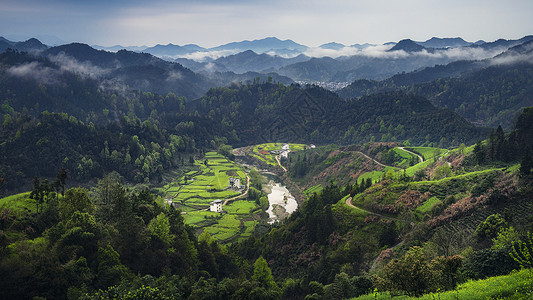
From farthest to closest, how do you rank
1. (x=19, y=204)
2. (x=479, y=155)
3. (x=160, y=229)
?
(x=479, y=155) → (x=160, y=229) → (x=19, y=204)

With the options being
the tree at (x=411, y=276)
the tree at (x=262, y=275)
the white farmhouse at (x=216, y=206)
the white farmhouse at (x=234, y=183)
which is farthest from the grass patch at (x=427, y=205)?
the white farmhouse at (x=234, y=183)

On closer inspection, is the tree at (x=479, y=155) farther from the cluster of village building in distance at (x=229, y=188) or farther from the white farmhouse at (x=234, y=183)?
the white farmhouse at (x=234, y=183)

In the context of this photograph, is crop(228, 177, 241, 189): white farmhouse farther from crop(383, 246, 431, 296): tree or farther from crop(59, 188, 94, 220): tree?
crop(383, 246, 431, 296): tree

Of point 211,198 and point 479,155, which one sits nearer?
point 479,155

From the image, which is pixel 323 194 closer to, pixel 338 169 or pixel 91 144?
pixel 338 169

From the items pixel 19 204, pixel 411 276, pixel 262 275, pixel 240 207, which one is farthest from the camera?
pixel 240 207

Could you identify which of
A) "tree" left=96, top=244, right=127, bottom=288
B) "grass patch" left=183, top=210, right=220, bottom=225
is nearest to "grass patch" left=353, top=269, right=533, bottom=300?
"tree" left=96, top=244, right=127, bottom=288

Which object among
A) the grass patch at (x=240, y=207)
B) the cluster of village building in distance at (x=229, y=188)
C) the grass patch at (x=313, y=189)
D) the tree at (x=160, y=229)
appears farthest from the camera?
the grass patch at (x=313, y=189)

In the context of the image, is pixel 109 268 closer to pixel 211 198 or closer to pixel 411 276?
pixel 411 276

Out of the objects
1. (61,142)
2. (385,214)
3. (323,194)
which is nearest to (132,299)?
(385,214)

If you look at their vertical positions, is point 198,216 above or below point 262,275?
below

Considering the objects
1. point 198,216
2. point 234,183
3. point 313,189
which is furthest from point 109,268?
point 234,183

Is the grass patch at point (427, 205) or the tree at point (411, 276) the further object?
the grass patch at point (427, 205)
